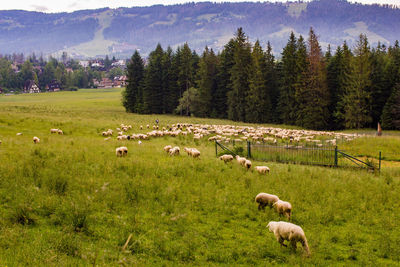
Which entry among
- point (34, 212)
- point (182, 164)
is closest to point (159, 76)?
point (182, 164)

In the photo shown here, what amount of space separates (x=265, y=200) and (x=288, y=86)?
52.7 m

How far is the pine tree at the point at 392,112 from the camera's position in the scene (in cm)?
5128

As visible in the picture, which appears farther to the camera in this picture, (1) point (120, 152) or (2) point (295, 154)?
(2) point (295, 154)

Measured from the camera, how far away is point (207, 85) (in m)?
72.1

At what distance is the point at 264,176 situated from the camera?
47.8 feet

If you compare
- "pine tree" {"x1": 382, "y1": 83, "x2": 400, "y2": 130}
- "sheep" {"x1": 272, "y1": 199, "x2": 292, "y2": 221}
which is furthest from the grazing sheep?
"pine tree" {"x1": 382, "y1": 83, "x2": 400, "y2": 130}

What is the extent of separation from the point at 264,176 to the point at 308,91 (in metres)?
46.5

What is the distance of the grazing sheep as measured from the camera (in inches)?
440

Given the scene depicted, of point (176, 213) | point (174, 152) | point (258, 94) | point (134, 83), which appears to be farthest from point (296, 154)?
point (134, 83)

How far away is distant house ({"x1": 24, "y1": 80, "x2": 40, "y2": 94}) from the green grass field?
168446mm

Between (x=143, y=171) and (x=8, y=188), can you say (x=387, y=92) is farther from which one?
(x=8, y=188)

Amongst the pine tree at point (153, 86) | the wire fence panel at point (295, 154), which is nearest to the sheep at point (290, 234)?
the wire fence panel at point (295, 154)

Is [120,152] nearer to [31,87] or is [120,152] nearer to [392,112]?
[392,112]

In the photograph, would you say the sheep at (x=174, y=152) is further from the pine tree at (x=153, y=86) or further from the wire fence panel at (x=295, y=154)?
the pine tree at (x=153, y=86)
